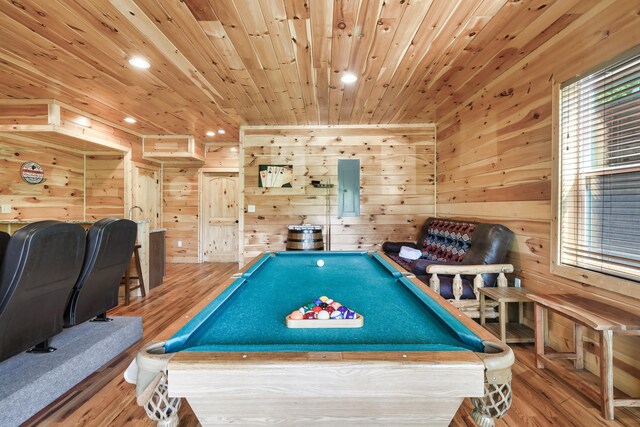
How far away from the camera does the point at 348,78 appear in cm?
302

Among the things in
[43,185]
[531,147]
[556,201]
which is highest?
[531,147]

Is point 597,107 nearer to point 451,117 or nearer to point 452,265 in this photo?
point 452,265

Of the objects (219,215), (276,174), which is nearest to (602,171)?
(276,174)

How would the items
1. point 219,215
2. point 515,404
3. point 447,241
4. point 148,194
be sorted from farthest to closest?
point 219,215
point 148,194
point 447,241
point 515,404

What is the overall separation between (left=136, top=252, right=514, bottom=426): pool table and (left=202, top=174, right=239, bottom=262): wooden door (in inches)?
219

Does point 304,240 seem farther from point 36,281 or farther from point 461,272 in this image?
point 36,281

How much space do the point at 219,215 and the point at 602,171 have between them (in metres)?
6.09

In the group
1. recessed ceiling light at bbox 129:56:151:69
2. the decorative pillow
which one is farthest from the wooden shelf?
recessed ceiling light at bbox 129:56:151:69

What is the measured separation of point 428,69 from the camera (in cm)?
286

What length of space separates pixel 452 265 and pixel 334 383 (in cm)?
213

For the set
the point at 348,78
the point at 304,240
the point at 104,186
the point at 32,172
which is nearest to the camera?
the point at 348,78

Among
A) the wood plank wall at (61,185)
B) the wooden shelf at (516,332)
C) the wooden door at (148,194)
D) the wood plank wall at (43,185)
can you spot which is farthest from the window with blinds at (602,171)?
the wood plank wall at (43,185)

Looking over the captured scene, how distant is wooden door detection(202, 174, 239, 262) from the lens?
6570 mm

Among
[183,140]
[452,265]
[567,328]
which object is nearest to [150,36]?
[452,265]
